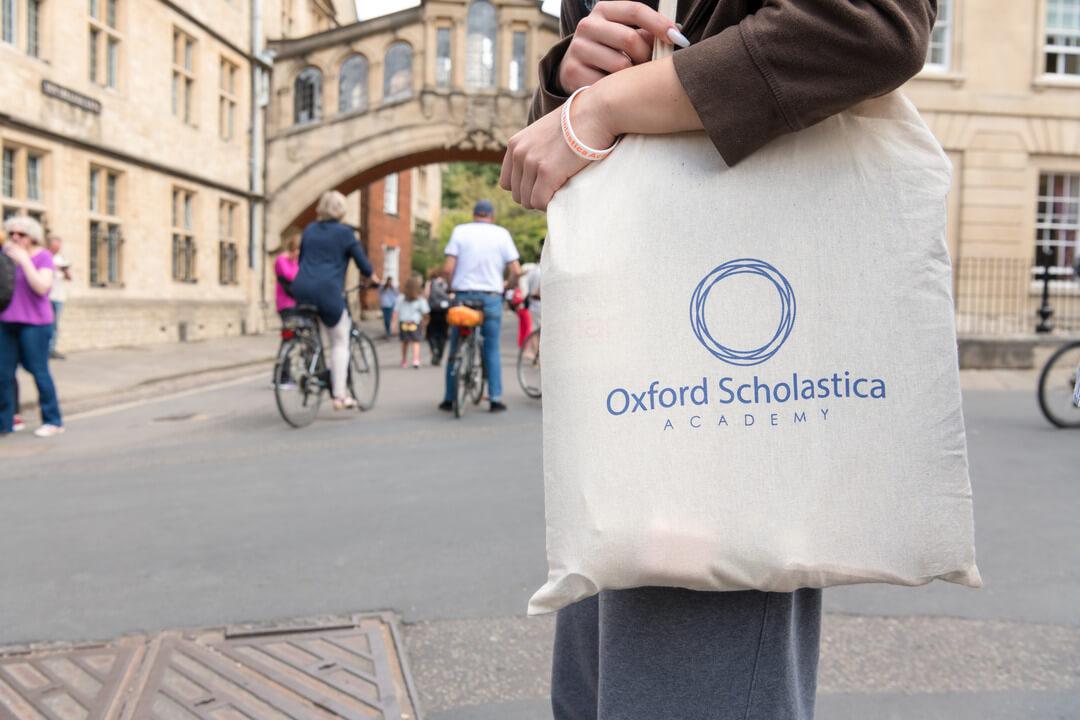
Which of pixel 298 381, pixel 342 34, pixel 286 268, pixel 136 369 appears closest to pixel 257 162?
pixel 342 34

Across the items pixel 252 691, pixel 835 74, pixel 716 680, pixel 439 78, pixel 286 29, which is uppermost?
pixel 286 29

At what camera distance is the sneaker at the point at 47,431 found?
303 inches

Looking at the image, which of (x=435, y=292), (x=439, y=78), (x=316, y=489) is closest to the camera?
(x=316, y=489)

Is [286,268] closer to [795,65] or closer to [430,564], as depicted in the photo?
[430,564]

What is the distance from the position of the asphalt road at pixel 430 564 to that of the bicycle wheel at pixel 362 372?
181cm

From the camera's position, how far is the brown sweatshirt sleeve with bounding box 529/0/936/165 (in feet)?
3.41

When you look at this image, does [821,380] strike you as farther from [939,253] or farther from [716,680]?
[716,680]

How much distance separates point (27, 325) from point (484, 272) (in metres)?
3.84

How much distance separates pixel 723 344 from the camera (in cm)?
111

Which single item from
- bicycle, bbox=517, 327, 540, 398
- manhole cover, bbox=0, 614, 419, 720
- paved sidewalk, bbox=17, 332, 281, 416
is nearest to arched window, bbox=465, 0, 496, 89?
paved sidewalk, bbox=17, 332, 281, 416

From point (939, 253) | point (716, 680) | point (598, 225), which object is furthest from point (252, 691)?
point (939, 253)

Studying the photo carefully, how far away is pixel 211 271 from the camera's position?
21.9 meters

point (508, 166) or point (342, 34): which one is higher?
point (342, 34)

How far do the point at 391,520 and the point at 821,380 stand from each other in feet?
12.2
